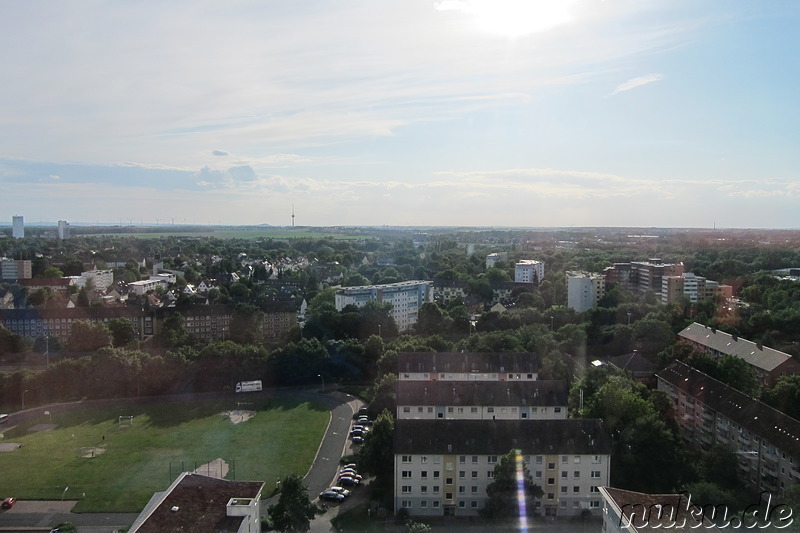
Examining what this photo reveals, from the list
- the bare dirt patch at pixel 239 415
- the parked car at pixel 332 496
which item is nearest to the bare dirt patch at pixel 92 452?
the bare dirt patch at pixel 239 415

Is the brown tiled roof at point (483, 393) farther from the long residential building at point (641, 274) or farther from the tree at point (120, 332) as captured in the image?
the long residential building at point (641, 274)

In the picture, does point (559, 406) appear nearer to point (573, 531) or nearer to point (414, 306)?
point (573, 531)

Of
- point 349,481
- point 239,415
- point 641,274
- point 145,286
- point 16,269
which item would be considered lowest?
point 239,415

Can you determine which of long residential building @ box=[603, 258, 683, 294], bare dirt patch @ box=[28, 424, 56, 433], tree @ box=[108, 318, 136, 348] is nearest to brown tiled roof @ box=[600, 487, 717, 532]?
bare dirt patch @ box=[28, 424, 56, 433]

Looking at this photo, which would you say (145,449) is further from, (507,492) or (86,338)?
(86,338)

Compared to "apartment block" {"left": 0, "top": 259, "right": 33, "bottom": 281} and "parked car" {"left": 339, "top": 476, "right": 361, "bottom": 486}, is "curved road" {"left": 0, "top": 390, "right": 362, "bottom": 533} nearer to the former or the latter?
"parked car" {"left": 339, "top": 476, "right": 361, "bottom": 486}

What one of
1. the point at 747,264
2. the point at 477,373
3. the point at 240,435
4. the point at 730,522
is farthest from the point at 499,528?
the point at 747,264

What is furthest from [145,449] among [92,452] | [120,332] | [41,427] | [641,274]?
[641,274]
